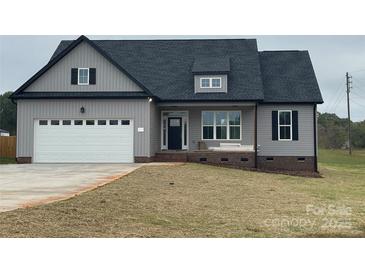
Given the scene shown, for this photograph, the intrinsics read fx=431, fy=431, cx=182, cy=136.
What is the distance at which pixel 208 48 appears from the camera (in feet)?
87.1

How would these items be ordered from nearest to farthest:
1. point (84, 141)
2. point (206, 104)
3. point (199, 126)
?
point (84, 141), point (206, 104), point (199, 126)

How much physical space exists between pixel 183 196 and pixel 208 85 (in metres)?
12.6

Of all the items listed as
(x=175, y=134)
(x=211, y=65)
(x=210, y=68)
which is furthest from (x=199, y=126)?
(x=211, y=65)

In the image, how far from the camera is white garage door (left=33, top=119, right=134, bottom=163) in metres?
21.5

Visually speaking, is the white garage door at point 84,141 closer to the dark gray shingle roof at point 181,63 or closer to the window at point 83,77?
the window at point 83,77

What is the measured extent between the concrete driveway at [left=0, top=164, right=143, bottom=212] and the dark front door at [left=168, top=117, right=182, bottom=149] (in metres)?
5.53

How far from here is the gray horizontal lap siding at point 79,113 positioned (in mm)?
21406

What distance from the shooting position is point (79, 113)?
21.7 metres

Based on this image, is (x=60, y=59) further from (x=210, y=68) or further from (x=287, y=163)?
(x=287, y=163)

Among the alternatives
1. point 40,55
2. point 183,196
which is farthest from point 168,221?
point 40,55

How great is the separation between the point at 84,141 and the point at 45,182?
7.72 meters

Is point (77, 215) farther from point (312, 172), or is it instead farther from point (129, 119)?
point (312, 172)

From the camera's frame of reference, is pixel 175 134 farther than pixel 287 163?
Yes

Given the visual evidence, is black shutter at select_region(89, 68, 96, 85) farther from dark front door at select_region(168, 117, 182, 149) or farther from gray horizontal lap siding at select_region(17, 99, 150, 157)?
dark front door at select_region(168, 117, 182, 149)
